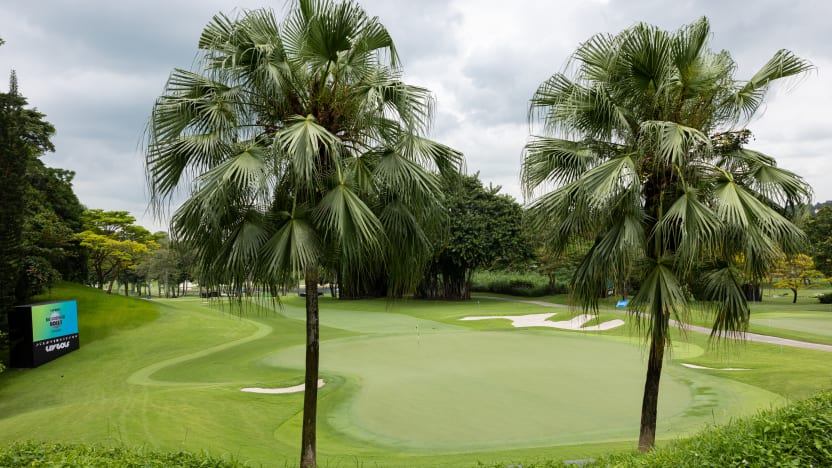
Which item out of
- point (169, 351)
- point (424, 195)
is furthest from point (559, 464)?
point (169, 351)

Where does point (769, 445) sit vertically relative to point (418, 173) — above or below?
below

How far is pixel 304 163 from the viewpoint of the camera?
5.69 metres

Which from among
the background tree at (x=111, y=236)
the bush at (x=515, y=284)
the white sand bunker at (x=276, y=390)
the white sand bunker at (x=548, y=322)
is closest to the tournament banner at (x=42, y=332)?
the white sand bunker at (x=276, y=390)

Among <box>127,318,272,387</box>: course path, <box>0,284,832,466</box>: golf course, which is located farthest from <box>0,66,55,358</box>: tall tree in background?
<box>127,318,272,387</box>: course path

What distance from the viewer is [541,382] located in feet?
41.0

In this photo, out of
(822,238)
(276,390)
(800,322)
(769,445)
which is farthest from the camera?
(822,238)

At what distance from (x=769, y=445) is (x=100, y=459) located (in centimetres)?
569

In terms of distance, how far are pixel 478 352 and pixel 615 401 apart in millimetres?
6926

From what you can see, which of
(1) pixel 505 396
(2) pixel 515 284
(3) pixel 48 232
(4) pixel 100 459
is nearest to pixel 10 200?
(3) pixel 48 232

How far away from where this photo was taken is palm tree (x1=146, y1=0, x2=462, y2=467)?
19.6 ft

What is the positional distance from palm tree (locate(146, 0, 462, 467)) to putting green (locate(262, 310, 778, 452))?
353 centimetres

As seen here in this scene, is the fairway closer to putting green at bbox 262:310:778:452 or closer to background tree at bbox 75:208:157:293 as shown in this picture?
putting green at bbox 262:310:778:452

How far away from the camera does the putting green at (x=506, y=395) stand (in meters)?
8.94

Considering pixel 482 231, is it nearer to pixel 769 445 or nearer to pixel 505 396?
pixel 505 396
